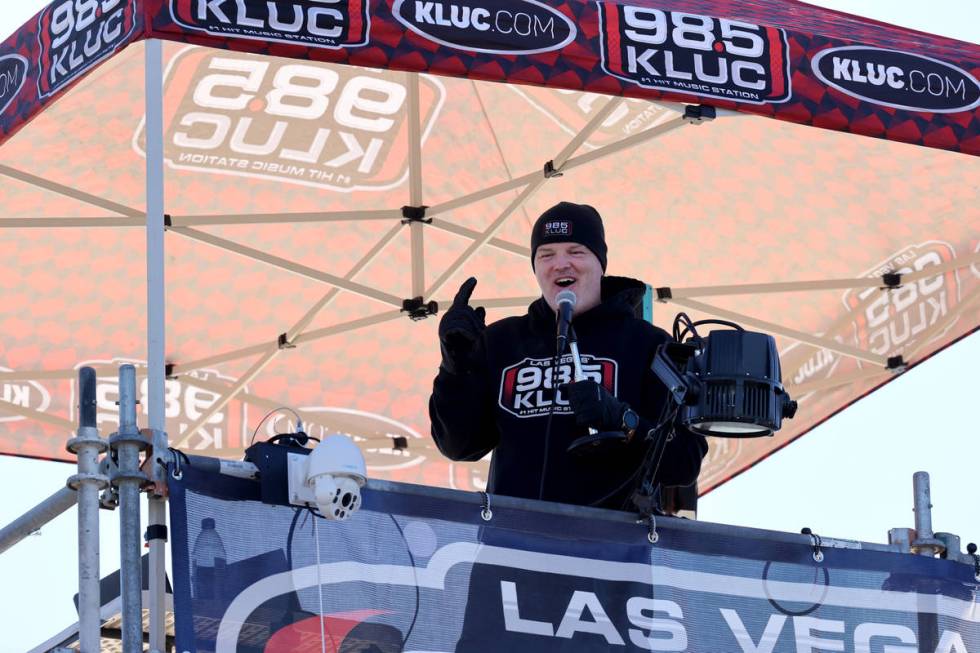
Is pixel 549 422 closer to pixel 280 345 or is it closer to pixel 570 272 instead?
pixel 570 272

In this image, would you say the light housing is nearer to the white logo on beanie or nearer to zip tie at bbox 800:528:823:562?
zip tie at bbox 800:528:823:562

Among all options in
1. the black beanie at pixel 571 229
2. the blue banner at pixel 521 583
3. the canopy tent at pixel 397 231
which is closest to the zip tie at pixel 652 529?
the blue banner at pixel 521 583

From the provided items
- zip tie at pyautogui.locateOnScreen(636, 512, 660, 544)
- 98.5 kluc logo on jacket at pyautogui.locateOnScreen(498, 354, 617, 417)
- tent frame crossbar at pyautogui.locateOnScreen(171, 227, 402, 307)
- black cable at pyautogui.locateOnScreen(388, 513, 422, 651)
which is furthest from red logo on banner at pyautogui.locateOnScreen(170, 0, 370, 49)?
tent frame crossbar at pyautogui.locateOnScreen(171, 227, 402, 307)

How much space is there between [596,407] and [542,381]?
0.64m

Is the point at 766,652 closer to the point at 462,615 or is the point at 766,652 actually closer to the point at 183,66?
the point at 462,615

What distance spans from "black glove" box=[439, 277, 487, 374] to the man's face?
51cm

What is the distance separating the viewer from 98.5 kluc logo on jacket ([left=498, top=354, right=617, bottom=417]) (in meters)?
6.34

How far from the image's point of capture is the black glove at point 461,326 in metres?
6.13

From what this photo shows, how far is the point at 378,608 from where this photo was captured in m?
5.57

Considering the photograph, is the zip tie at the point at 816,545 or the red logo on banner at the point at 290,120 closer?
the zip tie at the point at 816,545

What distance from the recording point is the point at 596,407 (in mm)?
5797

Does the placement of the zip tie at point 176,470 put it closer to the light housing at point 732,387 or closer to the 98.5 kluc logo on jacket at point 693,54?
the light housing at point 732,387

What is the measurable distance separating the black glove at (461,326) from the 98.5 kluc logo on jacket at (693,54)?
126cm

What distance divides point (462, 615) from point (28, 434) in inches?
220
